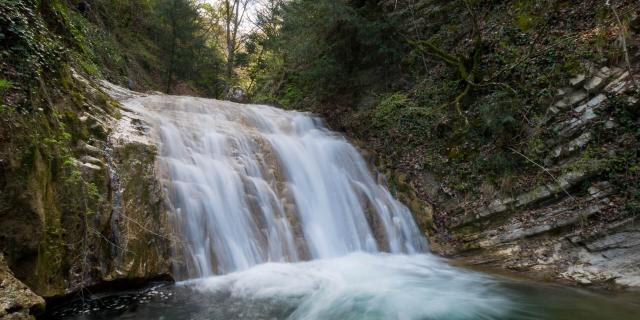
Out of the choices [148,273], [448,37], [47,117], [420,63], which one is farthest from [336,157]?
[47,117]

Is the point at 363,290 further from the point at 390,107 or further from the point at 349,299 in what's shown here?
the point at 390,107

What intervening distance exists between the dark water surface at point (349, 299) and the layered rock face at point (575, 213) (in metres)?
0.54

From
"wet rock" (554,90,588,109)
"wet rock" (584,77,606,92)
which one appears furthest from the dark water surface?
"wet rock" (584,77,606,92)

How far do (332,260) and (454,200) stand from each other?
3.01 meters

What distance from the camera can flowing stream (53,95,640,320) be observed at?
15.1 feet

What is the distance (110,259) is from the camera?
4.50 meters

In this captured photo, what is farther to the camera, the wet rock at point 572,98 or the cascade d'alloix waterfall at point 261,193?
the wet rock at point 572,98

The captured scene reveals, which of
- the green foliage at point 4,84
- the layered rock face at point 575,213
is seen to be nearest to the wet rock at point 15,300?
the green foliage at point 4,84

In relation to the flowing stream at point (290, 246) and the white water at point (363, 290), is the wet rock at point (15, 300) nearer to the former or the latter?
the flowing stream at point (290, 246)

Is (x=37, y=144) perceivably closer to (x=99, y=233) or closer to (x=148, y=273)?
(x=99, y=233)

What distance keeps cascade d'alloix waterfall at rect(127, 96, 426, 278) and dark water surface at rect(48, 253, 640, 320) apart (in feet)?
1.86

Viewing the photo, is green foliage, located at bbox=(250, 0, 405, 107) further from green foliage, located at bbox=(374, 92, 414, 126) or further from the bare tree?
the bare tree

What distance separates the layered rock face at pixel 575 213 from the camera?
18.2 ft

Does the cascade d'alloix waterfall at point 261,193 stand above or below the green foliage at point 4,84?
below
